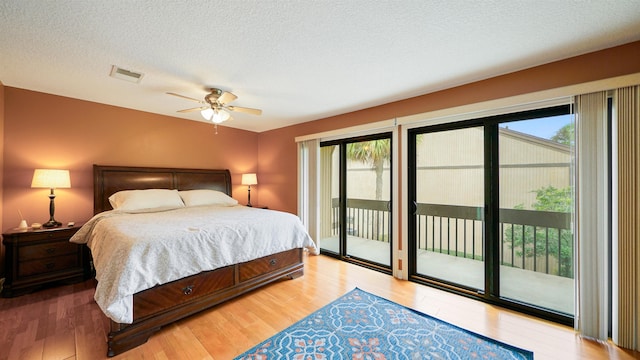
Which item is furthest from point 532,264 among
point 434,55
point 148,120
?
point 148,120

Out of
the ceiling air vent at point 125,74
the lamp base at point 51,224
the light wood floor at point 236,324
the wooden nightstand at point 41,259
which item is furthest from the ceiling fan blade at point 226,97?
the lamp base at point 51,224

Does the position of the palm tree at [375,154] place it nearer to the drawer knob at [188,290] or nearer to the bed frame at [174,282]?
the bed frame at [174,282]

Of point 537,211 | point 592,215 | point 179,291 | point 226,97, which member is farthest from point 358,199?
point 179,291

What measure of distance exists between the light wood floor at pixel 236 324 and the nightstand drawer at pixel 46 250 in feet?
1.33

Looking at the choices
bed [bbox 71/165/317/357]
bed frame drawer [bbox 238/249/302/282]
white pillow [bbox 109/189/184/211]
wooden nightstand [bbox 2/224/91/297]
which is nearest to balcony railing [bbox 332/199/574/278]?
bed frame drawer [bbox 238/249/302/282]

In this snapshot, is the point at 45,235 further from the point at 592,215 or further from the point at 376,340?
the point at 592,215

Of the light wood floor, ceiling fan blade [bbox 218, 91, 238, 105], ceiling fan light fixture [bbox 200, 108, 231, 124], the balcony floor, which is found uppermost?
ceiling fan blade [bbox 218, 91, 238, 105]

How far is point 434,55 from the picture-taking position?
213 cm

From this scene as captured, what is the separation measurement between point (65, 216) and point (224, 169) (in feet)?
7.52

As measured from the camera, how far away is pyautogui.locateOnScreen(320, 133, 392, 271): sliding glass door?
3.69 meters

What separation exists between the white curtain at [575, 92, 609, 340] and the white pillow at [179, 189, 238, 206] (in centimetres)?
427

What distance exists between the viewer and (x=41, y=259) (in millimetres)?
2766

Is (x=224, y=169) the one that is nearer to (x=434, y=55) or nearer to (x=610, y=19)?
(x=434, y=55)

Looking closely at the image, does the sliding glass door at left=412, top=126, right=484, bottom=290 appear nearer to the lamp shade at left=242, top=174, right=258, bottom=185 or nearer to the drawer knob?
the drawer knob
